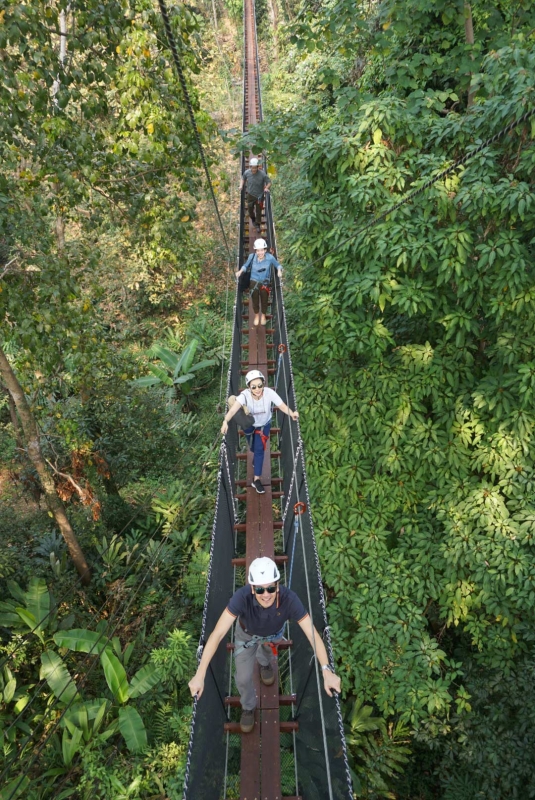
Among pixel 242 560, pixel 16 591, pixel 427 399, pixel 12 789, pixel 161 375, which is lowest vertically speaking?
pixel 12 789

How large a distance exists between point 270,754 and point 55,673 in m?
2.87

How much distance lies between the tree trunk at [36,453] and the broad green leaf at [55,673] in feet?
2.41

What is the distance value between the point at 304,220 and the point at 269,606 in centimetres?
326

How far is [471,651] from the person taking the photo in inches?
207

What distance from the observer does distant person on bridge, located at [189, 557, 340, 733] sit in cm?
212

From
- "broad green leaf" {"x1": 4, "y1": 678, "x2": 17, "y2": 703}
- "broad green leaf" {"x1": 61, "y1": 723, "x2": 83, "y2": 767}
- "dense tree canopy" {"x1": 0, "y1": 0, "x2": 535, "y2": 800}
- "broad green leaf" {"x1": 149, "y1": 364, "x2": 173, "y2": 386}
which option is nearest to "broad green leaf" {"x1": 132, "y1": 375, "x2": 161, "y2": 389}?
"broad green leaf" {"x1": 149, "y1": 364, "x2": 173, "y2": 386}

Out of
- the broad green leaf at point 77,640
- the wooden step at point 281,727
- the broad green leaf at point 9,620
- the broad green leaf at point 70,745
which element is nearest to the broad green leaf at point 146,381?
the broad green leaf at point 9,620

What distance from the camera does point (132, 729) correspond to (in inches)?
177

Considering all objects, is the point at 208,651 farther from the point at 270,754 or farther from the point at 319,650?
the point at 270,754

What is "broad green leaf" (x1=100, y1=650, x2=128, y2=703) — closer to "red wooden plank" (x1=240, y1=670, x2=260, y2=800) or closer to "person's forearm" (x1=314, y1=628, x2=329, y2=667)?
"red wooden plank" (x1=240, y1=670, x2=260, y2=800)

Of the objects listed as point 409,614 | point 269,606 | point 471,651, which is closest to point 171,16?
point 269,606

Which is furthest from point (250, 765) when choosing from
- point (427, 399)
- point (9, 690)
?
point (427, 399)

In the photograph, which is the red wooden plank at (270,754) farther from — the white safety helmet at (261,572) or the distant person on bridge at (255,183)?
the distant person on bridge at (255,183)

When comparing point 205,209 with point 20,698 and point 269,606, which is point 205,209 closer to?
point 20,698
